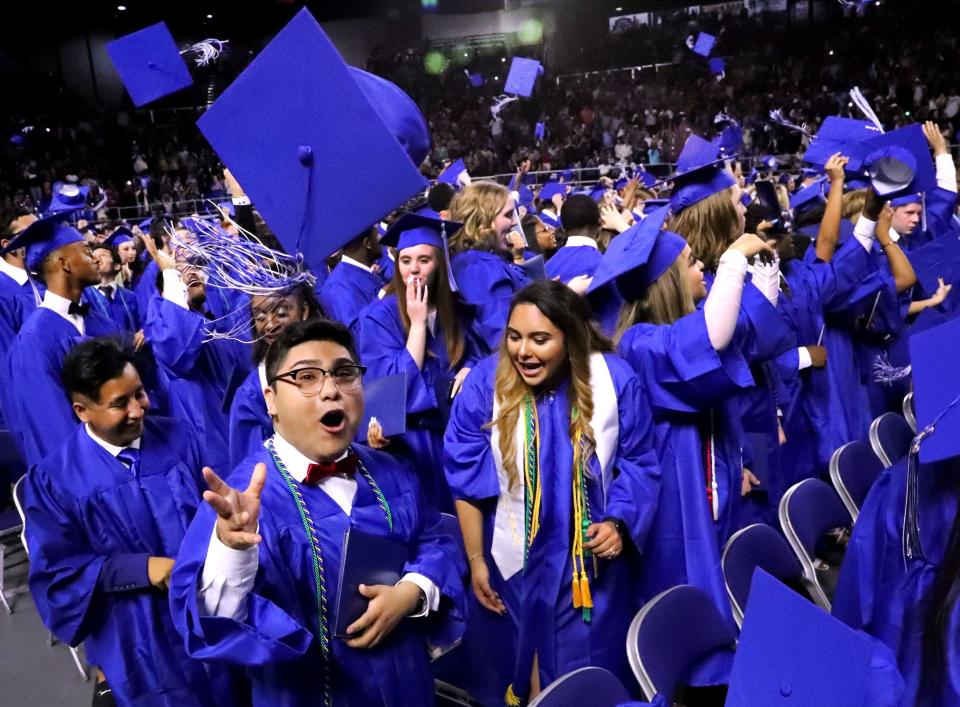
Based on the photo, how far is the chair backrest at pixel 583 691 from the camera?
1.82 meters

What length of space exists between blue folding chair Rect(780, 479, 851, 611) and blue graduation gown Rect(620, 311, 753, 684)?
0.77ft

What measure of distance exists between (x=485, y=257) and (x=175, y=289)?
4.65 feet

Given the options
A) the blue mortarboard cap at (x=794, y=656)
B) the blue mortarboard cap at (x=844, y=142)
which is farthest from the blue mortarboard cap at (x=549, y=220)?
the blue mortarboard cap at (x=794, y=656)

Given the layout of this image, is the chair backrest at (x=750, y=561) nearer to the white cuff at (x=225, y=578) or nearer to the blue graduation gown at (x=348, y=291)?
the white cuff at (x=225, y=578)

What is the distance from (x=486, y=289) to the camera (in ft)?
12.7

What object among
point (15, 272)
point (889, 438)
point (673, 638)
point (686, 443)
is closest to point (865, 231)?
point (889, 438)

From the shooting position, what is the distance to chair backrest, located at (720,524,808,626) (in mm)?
2572

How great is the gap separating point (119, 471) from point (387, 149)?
122 cm

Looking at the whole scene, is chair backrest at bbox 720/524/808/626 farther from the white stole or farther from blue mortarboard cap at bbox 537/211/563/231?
blue mortarboard cap at bbox 537/211/563/231

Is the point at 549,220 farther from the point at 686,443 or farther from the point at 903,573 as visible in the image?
the point at 903,573

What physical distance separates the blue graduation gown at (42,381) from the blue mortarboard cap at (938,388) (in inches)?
127

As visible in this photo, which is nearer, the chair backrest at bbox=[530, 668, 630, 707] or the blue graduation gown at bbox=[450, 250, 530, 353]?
the chair backrest at bbox=[530, 668, 630, 707]

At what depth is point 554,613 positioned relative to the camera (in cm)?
254

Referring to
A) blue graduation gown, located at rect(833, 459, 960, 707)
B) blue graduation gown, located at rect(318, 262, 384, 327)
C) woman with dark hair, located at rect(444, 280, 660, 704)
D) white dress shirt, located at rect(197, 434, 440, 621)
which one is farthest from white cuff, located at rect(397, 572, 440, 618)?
blue graduation gown, located at rect(318, 262, 384, 327)
